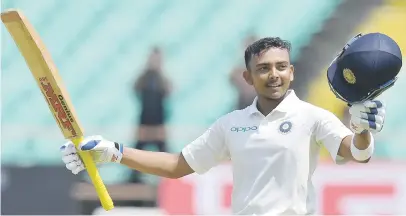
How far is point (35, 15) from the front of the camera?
5984 mm

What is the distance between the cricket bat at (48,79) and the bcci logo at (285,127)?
0.69 meters

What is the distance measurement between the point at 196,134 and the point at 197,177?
439 mm

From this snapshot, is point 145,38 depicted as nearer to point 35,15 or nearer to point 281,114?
point 35,15

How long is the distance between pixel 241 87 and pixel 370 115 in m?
3.27

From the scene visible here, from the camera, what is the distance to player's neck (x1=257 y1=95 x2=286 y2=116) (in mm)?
2898

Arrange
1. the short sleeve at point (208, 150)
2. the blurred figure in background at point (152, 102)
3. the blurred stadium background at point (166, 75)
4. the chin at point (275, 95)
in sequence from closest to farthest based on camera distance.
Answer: the chin at point (275, 95)
the short sleeve at point (208, 150)
the blurred stadium background at point (166, 75)
the blurred figure in background at point (152, 102)

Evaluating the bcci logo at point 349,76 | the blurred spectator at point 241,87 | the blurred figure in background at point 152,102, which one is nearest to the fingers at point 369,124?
the bcci logo at point 349,76

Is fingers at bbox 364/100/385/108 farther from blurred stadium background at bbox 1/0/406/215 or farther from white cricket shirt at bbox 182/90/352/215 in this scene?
blurred stadium background at bbox 1/0/406/215

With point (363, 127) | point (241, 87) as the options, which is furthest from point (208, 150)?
point (241, 87)

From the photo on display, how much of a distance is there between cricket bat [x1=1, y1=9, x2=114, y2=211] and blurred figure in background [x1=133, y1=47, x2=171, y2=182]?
8.37ft

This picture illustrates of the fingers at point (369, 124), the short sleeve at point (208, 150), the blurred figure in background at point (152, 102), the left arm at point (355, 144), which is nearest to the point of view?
the fingers at point (369, 124)

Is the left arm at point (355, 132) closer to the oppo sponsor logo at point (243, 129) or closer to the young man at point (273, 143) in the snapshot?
the young man at point (273, 143)

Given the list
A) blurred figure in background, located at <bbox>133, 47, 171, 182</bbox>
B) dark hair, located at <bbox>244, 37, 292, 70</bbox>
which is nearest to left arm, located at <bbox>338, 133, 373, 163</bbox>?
dark hair, located at <bbox>244, 37, 292, 70</bbox>

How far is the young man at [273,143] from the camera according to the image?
2773 millimetres
